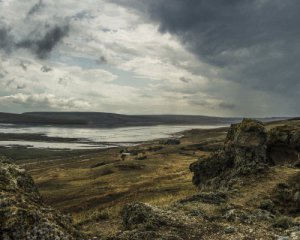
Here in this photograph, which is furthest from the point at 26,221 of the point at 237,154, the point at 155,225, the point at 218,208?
the point at 237,154

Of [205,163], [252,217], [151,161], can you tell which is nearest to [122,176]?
→ [151,161]

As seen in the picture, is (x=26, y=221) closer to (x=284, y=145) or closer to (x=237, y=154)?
(x=237, y=154)

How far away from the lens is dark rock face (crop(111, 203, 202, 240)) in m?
17.1

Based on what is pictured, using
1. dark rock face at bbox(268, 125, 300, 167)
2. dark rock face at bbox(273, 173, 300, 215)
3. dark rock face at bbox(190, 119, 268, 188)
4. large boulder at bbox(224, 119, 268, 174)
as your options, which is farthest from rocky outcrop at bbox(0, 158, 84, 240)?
dark rock face at bbox(268, 125, 300, 167)

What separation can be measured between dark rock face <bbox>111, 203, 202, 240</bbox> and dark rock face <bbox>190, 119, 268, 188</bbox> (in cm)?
1651

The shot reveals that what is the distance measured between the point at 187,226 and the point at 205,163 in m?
22.4

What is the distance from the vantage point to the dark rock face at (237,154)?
124 feet

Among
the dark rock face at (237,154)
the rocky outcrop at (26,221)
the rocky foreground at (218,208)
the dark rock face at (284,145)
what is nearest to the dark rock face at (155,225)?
the rocky foreground at (218,208)

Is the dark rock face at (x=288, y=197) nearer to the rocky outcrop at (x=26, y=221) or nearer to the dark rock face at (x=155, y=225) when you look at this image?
the dark rock face at (x=155, y=225)

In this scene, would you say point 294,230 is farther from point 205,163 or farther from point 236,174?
point 205,163

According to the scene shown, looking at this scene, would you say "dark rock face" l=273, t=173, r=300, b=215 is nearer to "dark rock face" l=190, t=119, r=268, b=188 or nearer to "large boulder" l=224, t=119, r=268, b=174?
"dark rock face" l=190, t=119, r=268, b=188

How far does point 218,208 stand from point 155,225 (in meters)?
6.20

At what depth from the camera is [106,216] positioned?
26.9 meters

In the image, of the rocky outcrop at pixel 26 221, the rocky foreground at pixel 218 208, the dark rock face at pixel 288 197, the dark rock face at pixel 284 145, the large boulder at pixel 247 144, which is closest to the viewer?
the rocky outcrop at pixel 26 221
